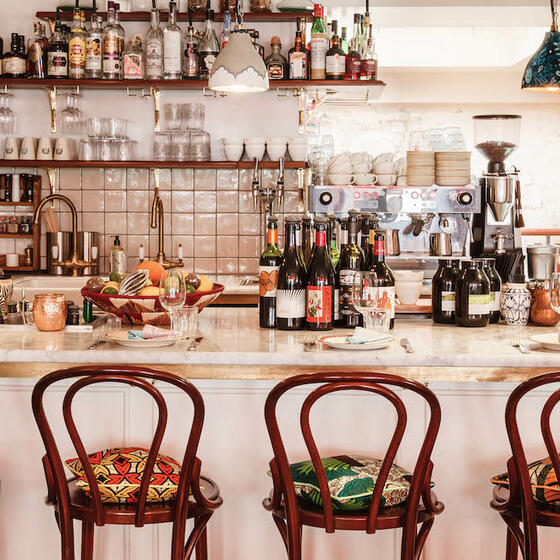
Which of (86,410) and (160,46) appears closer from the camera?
(86,410)

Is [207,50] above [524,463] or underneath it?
above

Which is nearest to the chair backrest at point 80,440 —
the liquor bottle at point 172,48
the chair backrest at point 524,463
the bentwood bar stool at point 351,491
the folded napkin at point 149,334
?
the bentwood bar stool at point 351,491

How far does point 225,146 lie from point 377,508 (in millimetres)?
3441

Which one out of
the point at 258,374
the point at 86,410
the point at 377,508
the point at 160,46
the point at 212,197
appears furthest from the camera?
the point at 212,197

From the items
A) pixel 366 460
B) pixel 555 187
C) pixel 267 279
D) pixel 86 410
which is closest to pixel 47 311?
pixel 86 410

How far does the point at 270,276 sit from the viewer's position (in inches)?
106

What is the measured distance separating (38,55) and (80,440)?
360 centimetres

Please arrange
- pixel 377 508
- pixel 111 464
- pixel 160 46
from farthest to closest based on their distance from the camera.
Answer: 1. pixel 160 46
2. pixel 111 464
3. pixel 377 508

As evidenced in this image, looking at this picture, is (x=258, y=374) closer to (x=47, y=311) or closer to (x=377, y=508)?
(x=377, y=508)

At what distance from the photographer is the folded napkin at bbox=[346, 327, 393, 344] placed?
2309mm

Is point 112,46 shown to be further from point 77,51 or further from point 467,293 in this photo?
point 467,293

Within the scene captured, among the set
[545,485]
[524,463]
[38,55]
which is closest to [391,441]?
[524,463]

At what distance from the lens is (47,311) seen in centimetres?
263

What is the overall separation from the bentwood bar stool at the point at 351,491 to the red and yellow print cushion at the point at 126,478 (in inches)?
10.1
